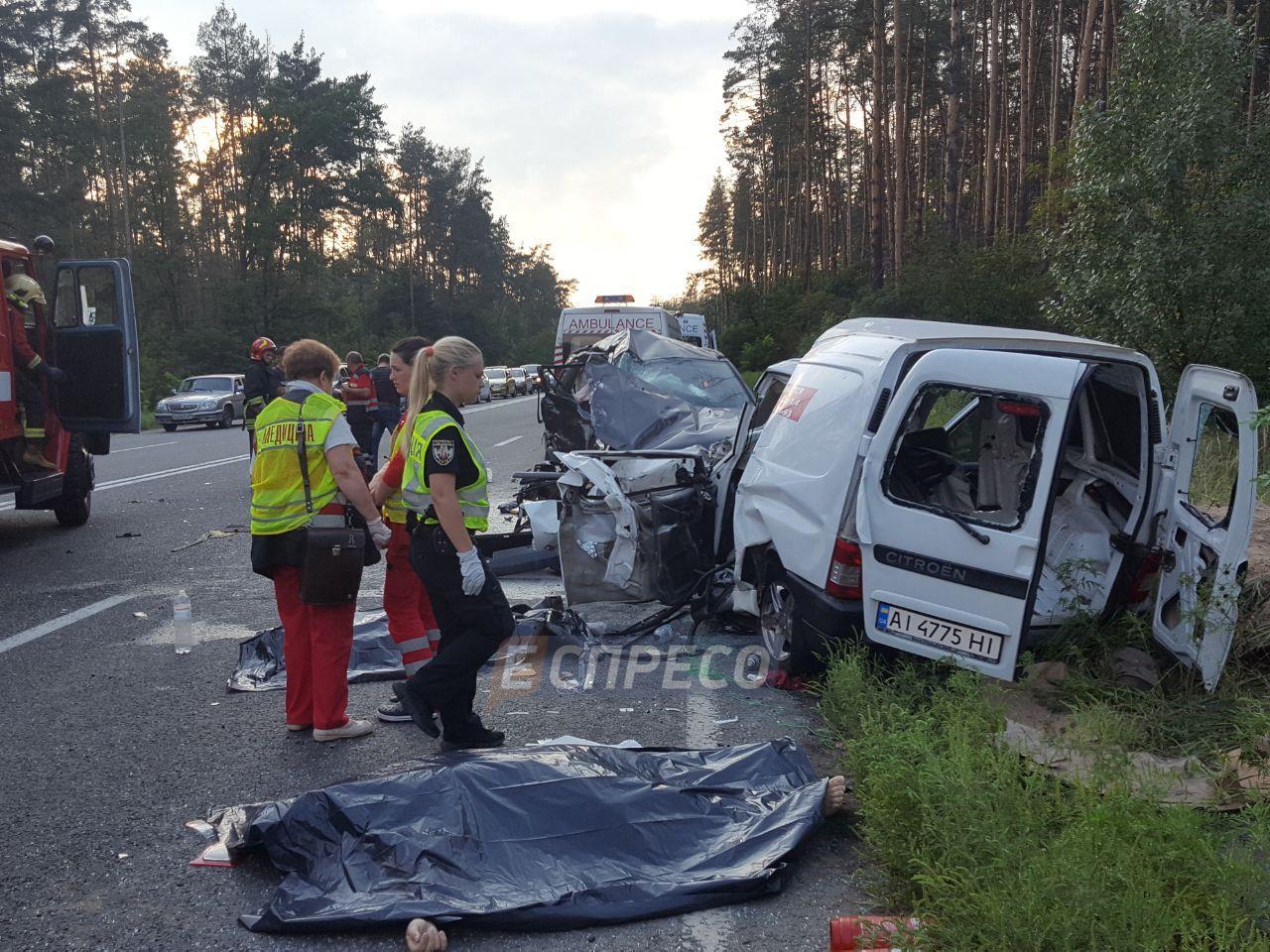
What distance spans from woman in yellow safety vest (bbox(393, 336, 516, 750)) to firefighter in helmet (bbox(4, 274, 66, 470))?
20.2 ft

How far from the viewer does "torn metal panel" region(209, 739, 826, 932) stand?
318 cm

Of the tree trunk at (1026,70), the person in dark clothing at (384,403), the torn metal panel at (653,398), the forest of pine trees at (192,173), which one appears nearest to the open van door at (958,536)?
the torn metal panel at (653,398)

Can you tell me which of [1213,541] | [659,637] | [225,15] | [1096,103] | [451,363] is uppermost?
[225,15]

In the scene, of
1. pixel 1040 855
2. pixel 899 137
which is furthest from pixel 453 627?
pixel 899 137

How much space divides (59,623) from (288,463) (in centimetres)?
332

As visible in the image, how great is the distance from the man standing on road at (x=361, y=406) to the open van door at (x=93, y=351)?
12.8 ft

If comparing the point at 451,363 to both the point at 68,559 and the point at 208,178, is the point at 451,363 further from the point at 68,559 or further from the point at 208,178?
the point at 208,178

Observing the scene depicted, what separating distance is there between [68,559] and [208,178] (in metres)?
52.5

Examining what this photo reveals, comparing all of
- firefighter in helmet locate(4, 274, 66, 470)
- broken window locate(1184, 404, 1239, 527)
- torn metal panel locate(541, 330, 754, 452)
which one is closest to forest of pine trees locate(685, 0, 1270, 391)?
broken window locate(1184, 404, 1239, 527)

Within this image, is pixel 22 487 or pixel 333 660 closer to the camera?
pixel 333 660

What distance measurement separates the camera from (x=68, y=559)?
9148 millimetres

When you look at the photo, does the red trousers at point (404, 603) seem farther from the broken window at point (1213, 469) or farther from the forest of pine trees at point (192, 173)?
the forest of pine trees at point (192, 173)

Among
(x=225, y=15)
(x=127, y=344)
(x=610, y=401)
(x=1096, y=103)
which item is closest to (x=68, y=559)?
(x=127, y=344)

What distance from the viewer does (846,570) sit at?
5027mm
